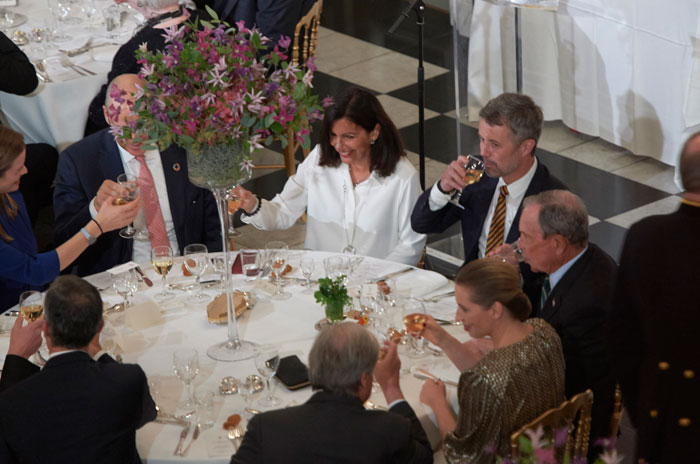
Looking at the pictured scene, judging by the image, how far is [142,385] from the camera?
8.77ft

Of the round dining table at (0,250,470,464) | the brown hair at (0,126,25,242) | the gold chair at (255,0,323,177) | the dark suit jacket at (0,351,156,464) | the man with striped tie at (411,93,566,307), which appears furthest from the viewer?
the gold chair at (255,0,323,177)

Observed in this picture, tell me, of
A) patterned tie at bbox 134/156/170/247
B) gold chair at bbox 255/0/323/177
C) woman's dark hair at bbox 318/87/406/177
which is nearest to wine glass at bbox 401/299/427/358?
woman's dark hair at bbox 318/87/406/177

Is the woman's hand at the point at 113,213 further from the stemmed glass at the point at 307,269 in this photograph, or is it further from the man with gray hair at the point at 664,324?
the man with gray hair at the point at 664,324

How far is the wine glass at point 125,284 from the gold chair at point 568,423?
1.49 m

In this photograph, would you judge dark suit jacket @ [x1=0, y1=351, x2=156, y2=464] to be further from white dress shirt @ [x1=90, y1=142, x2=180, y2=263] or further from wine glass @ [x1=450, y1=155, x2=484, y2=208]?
wine glass @ [x1=450, y1=155, x2=484, y2=208]

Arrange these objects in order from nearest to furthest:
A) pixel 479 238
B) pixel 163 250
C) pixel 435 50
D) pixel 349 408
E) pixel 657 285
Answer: pixel 349 408 < pixel 657 285 < pixel 163 250 < pixel 479 238 < pixel 435 50

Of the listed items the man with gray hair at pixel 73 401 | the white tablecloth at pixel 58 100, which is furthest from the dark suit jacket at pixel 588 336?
the white tablecloth at pixel 58 100

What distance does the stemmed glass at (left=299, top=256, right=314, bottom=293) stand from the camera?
11.7 ft

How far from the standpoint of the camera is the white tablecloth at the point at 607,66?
4.68 m

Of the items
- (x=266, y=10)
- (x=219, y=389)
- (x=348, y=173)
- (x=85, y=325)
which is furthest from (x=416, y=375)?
(x=266, y=10)

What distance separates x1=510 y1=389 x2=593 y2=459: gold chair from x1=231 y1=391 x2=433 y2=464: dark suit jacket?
0.34 metres

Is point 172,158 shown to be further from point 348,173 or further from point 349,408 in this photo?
point 349,408

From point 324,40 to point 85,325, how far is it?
18.9ft

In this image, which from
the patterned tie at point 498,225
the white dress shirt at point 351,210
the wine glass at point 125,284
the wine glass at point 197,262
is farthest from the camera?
the white dress shirt at point 351,210
